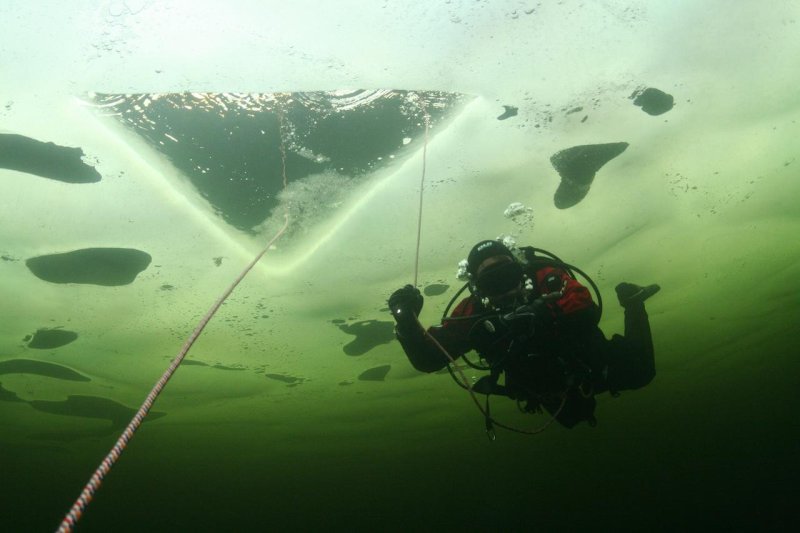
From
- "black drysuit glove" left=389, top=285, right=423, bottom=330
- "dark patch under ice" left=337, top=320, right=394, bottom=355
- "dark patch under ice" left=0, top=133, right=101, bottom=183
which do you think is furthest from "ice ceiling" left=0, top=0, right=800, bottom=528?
"black drysuit glove" left=389, top=285, right=423, bottom=330

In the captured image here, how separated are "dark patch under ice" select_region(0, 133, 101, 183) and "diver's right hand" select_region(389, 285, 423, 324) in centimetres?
551

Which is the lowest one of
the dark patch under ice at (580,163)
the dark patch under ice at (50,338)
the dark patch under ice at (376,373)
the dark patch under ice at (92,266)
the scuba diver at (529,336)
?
the scuba diver at (529,336)

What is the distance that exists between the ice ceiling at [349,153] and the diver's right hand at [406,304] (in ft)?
11.0

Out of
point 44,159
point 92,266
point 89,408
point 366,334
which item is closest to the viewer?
point 44,159

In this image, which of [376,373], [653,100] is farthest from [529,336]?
[376,373]

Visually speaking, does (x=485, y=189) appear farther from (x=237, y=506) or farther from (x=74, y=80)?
(x=237, y=506)

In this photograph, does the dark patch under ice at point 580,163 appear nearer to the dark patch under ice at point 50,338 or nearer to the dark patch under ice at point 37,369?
→ the dark patch under ice at point 50,338

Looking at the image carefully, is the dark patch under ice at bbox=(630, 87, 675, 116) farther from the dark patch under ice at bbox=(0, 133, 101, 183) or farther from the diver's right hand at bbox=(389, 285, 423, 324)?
the dark patch under ice at bbox=(0, 133, 101, 183)

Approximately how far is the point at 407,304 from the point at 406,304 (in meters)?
0.01

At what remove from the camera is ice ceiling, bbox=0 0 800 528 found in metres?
4.82

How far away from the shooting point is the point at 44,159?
5.77 metres

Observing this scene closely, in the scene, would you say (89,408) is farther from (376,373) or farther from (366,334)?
(366,334)

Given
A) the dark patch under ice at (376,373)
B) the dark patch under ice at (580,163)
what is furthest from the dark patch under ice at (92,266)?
the dark patch under ice at (376,373)

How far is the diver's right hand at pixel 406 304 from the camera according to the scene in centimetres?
369
